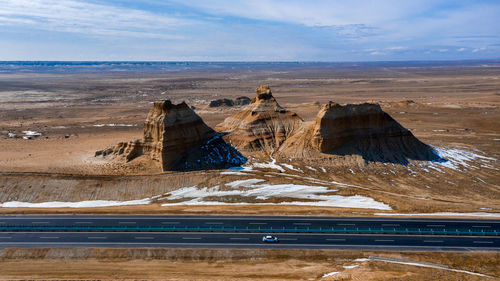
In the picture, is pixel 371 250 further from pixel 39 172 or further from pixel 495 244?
pixel 39 172

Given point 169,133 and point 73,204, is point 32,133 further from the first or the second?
point 169,133

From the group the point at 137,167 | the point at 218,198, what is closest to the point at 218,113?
the point at 137,167

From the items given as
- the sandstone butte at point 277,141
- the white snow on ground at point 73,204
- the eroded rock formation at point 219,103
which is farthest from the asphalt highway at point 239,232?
the eroded rock formation at point 219,103

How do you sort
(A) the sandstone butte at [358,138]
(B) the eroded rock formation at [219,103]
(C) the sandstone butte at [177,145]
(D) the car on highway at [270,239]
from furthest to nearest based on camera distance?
(B) the eroded rock formation at [219,103] → (A) the sandstone butte at [358,138] → (C) the sandstone butte at [177,145] → (D) the car on highway at [270,239]

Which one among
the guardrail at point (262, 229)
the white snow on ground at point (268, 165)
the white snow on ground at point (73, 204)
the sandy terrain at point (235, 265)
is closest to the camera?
the sandy terrain at point (235, 265)

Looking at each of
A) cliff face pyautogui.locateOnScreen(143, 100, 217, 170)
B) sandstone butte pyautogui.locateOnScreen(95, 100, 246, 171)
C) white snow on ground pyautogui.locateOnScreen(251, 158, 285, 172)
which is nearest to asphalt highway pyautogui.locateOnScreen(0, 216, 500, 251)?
sandstone butte pyautogui.locateOnScreen(95, 100, 246, 171)

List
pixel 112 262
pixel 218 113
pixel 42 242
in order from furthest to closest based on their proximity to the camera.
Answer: pixel 218 113
pixel 42 242
pixel 112 262

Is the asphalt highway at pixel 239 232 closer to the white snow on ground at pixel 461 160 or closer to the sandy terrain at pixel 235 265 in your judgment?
the sandy terrain at pixel 235 265
